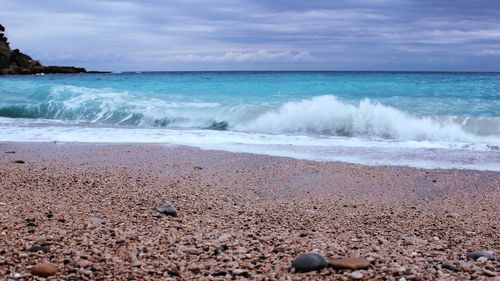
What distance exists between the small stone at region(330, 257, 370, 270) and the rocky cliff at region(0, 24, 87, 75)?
64823 mm

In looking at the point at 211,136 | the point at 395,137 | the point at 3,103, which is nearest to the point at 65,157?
the point at 211,136

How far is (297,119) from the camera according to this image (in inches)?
510

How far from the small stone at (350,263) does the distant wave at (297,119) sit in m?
8.17

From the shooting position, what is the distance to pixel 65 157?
315 inches

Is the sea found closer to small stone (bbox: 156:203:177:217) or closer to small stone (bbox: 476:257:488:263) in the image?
small stone (bbox: 156:203:177:217)

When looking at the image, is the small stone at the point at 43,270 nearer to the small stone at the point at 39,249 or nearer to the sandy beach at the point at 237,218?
the sandy beach at the point at 237,218

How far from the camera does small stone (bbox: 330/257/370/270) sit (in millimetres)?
3117

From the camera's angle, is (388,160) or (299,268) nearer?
(299,268)

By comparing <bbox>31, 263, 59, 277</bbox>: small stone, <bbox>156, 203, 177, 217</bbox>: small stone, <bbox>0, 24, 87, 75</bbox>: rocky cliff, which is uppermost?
<bbox>0, 24, 87, 75</bbox>: rocky cliff

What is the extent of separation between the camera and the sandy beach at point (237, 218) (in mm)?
3148

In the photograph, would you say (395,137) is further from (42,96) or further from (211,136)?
(42,96)

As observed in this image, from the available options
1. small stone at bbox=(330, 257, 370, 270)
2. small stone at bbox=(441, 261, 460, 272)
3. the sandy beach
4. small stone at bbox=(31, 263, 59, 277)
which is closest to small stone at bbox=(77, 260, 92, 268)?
the sandy beach

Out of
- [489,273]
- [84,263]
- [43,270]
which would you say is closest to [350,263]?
[489,273]

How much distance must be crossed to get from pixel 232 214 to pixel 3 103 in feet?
56.3
